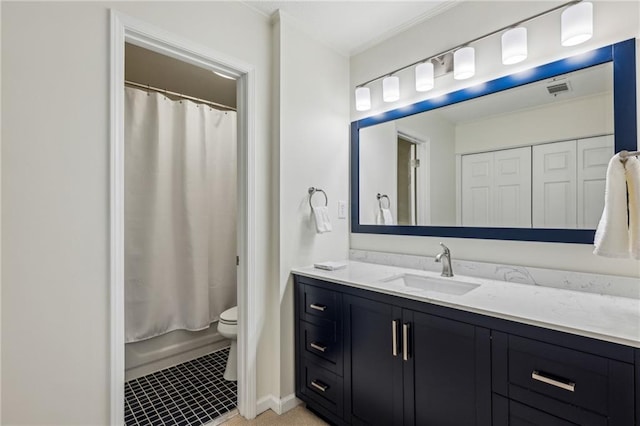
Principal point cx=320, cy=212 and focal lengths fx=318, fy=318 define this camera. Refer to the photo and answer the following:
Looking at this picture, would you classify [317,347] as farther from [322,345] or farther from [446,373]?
[446,373]

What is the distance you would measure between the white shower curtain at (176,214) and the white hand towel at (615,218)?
252 centimetres

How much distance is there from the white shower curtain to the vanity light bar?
156 cm

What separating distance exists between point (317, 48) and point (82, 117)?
4.96 ft

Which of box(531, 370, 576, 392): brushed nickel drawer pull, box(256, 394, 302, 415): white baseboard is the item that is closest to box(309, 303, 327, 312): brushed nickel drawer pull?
box(256, 394, 302, 415): white baseboard

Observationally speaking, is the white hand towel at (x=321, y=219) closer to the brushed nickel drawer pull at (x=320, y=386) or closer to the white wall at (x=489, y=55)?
the white wall at (x=489, y=55)

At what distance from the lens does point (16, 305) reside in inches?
47.2

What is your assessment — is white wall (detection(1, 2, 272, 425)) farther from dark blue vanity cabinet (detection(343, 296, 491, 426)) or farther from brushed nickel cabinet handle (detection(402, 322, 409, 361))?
brushed nickel cabinet handle (detection(402, 322, 409, 361))

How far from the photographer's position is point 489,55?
1.74 meters

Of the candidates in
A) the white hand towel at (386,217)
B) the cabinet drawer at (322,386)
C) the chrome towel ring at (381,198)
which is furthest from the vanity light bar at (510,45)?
the cabinet drawer at (322,386)

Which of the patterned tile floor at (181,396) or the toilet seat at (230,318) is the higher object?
the toilet seat at (230,318)

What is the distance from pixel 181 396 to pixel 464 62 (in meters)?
2.70

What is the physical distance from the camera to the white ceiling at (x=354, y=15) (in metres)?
1.87

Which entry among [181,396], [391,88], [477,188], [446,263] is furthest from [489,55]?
[181,396]

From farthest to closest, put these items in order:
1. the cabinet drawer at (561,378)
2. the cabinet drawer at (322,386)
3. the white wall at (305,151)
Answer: the white wall at (305,151) < the cabinet drawer at (322,386) < the cabinet drawer at (561,378)
